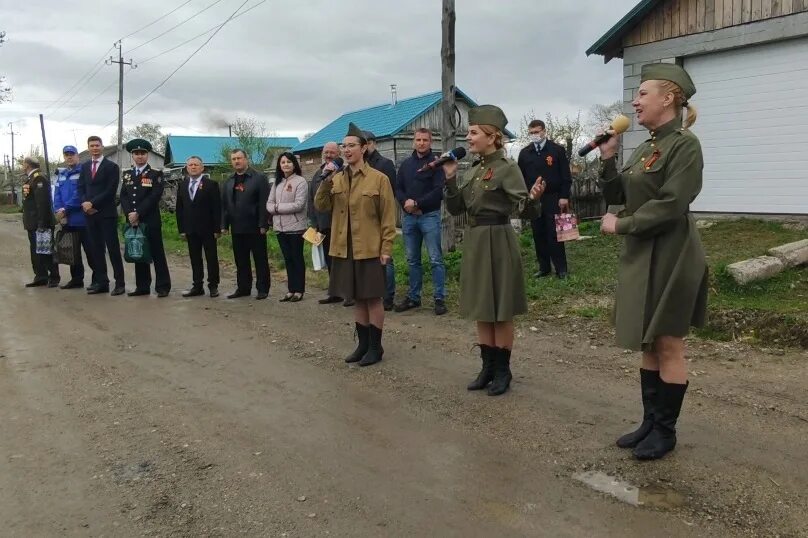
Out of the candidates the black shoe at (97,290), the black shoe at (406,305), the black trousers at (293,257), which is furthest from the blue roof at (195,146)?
the black shoe at (406,305)

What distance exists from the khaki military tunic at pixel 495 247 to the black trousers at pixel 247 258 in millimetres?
4859

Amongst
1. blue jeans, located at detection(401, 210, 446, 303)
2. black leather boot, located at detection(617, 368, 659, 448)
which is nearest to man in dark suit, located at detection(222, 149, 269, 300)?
blue jeans, located at detection(401, 210, 446, 303)

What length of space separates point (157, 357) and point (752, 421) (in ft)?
16.4

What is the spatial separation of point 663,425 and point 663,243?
1.02 m

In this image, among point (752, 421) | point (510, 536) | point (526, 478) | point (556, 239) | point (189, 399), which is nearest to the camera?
point (510, 536)

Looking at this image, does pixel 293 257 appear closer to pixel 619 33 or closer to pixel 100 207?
pixel 100 207

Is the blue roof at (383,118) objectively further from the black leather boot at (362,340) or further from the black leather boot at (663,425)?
the black leather boot at (663,425)

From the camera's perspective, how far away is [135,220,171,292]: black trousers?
9.91 m

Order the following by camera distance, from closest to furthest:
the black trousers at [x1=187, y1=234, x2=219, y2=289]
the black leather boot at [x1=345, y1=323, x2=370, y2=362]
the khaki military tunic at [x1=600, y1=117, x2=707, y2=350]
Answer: the khaki military tunic at [x1=600, y1=117, x2=707, y2=350]
the black leather boot at [x1=345, y1=323, x2=370, y2=362]
the black trousers at [x1=187, y1=234, x2=219, y2=289]

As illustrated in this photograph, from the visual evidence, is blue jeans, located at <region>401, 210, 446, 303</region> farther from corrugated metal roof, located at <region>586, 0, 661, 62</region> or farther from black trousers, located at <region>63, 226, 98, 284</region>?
corrugated metal roof, located at <region>586, 0, 661, 62</region>

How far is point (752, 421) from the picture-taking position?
4.31 metres

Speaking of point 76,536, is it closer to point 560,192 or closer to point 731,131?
point 560,192

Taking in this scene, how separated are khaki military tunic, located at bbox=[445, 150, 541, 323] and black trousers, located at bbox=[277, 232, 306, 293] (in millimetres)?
4402

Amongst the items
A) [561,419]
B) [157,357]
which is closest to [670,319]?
[561,419]
